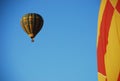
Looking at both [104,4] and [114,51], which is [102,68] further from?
[104,4]

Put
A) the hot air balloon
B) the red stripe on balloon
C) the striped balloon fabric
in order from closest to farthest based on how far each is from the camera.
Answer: the striped balloon fabric
the red stripe on balloon
the hot air balloon

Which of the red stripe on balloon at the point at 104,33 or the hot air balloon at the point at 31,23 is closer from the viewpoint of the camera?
the red stripe on balloon at the point at 104,33

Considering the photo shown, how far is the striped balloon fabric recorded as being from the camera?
255 cm

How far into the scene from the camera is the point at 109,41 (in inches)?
102

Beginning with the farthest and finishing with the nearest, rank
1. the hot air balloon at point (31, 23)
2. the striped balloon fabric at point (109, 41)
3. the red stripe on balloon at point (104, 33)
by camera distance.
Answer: the hot air balloon at point (31, 23) → the red stripe on balloon at point (104, 33) → the striped balloon fabric at point (109, 41)

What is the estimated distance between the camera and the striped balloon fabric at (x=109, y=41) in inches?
100

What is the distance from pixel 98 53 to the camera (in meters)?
2.77

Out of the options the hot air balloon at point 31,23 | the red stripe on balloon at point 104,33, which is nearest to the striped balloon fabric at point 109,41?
the red stripe on balloon at point 104,33

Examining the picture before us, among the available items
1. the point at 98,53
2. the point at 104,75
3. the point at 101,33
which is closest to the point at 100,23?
the point at 101,33

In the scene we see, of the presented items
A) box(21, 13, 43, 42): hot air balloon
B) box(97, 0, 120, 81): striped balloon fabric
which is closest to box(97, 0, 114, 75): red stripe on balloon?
box(97, 0, 120, 81): striped balloon fabric

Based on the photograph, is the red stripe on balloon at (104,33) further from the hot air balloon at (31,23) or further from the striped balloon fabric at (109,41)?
the hot air balloon at (31,23)

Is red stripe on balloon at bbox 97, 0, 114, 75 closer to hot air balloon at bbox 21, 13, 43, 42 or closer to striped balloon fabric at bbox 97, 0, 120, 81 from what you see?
striped balloon fabric at bbox 97, 0, 120, 81

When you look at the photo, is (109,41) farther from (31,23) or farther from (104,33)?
(31,23)

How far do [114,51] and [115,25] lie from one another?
0.22 m
